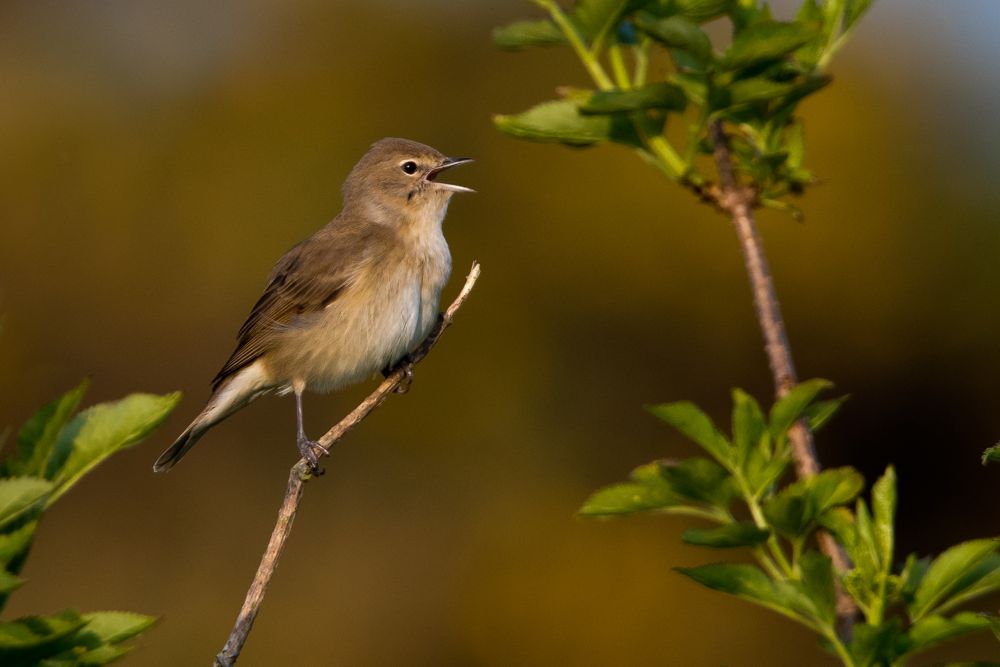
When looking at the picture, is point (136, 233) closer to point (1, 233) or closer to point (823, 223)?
point (1, 233)

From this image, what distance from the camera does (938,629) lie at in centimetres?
218

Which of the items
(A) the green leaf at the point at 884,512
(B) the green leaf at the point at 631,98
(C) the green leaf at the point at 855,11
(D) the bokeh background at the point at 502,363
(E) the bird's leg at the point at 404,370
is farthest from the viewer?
(D) the bokeh background at the point at 502,363

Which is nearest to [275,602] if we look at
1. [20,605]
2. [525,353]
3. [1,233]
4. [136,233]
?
[20,605]

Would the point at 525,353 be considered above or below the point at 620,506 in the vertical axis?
above

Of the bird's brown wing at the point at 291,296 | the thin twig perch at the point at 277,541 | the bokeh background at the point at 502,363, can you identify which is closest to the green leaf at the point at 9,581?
the thin twig perch at the point at 277,541

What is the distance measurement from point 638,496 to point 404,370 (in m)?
2.91

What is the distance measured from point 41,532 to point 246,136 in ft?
13.3

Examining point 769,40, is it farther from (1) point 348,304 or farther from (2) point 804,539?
(1) point 348,304

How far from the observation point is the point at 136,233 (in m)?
11.5

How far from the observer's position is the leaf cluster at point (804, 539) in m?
2.21

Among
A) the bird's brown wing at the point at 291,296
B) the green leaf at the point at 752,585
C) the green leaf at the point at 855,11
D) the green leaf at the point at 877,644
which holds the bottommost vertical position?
the green leaf at the point at 877,644

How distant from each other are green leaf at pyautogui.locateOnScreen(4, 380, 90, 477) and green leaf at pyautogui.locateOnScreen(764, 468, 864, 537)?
1292mm

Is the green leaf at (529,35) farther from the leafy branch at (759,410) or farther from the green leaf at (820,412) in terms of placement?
the green leaf at (820,412)

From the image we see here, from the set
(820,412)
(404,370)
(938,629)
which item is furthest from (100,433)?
(404,370)
